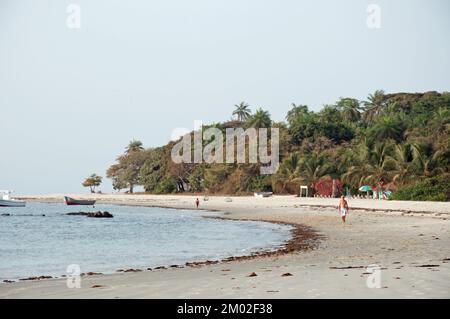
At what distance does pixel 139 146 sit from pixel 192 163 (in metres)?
41.0

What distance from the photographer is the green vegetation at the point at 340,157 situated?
201ft

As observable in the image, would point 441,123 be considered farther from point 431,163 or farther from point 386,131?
point 431,163

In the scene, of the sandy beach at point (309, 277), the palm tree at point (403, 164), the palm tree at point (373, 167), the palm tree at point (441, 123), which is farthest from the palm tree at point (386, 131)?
the sandy beach at point (309, 277)

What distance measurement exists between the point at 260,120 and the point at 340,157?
26885 mm

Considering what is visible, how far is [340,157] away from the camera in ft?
256

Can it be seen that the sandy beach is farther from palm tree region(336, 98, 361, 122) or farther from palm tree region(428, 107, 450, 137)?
palm tree region(336, 98, 361, 122)

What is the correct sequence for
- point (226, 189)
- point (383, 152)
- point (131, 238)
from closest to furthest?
point (131, 238) → point (383, 152) → point (226, 189)

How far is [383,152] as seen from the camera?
6638 centimetres

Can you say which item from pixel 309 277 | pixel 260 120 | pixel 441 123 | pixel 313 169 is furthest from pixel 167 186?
pixel 309 277

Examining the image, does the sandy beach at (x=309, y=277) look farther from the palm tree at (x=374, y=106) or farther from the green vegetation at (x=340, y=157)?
the palm tree at (x=374, y=106)

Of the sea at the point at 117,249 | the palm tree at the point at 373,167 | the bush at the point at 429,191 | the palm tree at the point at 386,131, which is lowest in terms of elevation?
the sea at the point at 117,249
